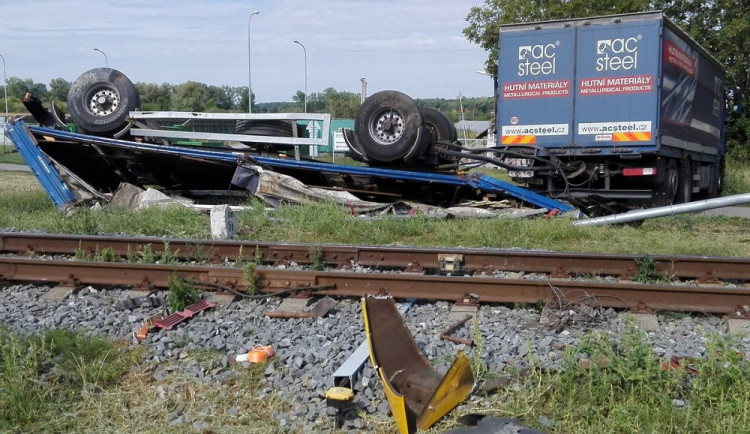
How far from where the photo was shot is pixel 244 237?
A: 10.1 metres

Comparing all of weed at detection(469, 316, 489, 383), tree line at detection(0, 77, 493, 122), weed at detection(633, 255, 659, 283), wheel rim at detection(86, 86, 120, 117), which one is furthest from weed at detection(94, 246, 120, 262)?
tree line at detection(0, 77, 493, 122)

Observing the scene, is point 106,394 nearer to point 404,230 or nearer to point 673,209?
point 404,230

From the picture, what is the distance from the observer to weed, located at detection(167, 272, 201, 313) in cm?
650

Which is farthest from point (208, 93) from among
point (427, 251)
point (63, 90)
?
point (427, 251)

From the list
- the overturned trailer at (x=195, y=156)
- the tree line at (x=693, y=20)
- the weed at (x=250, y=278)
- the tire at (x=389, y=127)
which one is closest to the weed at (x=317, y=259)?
the weed at (x=250, y=278)

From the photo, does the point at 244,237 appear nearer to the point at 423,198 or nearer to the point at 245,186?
the point at 245,186

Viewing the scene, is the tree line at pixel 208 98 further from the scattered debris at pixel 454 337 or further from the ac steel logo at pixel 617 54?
the scattered debris at pixel 454 337

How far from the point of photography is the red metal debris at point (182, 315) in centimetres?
597

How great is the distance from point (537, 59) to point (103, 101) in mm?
7592

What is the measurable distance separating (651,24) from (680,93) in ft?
7.63

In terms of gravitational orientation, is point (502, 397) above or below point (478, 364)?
below

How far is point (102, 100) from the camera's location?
12977mm

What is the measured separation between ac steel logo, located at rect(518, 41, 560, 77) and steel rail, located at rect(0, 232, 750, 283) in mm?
6232

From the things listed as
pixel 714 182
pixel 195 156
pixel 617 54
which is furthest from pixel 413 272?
pixel 714 182
